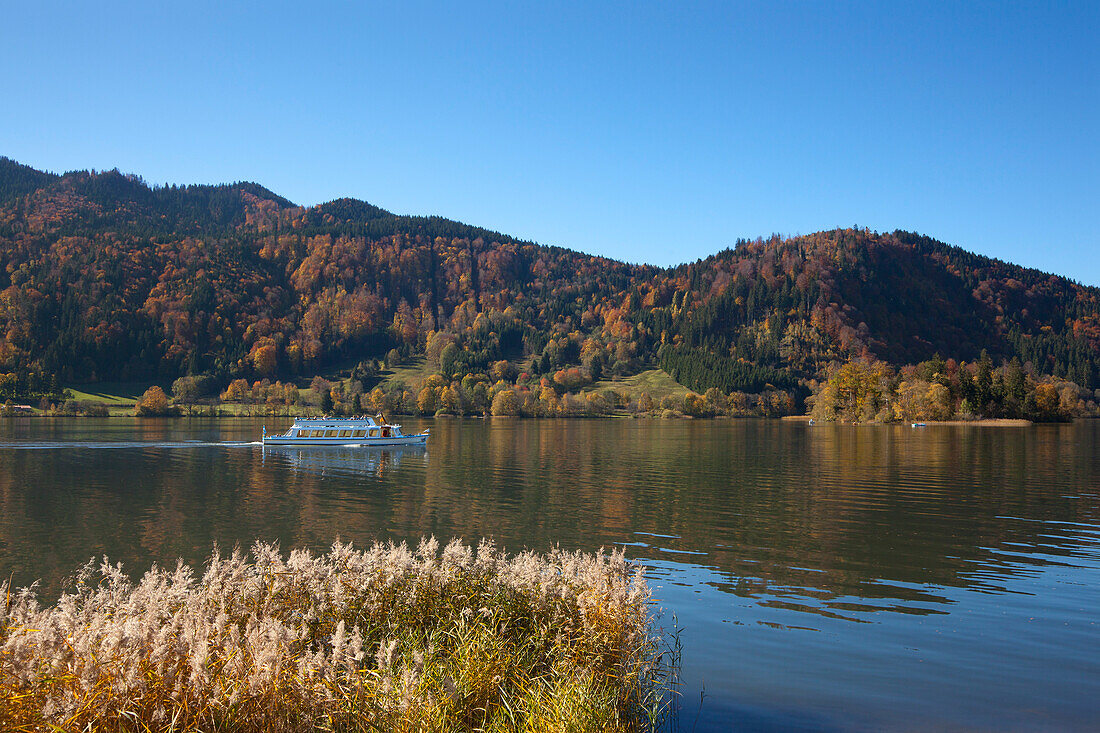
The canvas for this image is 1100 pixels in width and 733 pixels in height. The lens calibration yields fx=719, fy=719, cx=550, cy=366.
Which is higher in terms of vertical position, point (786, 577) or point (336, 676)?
point (336, 676)

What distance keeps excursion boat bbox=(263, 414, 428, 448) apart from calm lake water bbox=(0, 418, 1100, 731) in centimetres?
1494

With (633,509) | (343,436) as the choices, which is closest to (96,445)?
(343,436)

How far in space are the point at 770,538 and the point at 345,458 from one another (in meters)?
50.5

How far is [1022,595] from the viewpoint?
61.3 feet

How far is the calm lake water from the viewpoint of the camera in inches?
494

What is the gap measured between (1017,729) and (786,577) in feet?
32.5

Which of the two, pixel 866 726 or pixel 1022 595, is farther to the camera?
pixel 1022 595

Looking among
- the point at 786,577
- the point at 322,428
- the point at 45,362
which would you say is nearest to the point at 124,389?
the point at 45,362

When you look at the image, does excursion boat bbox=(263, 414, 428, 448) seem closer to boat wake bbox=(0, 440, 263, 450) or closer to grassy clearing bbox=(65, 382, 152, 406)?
A: boat wake bbox=(0, 440, 263, 450)

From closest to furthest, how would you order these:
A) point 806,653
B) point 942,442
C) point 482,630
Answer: point 482,630, point 806,653, point 942,442

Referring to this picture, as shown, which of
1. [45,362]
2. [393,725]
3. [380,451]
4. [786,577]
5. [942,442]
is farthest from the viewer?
[45,362]

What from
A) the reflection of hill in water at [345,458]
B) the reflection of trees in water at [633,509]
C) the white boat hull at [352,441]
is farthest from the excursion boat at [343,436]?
the reflection of trees in water at [633,509]

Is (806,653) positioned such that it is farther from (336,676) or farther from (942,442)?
(942,442)

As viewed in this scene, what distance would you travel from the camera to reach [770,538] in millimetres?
26984
